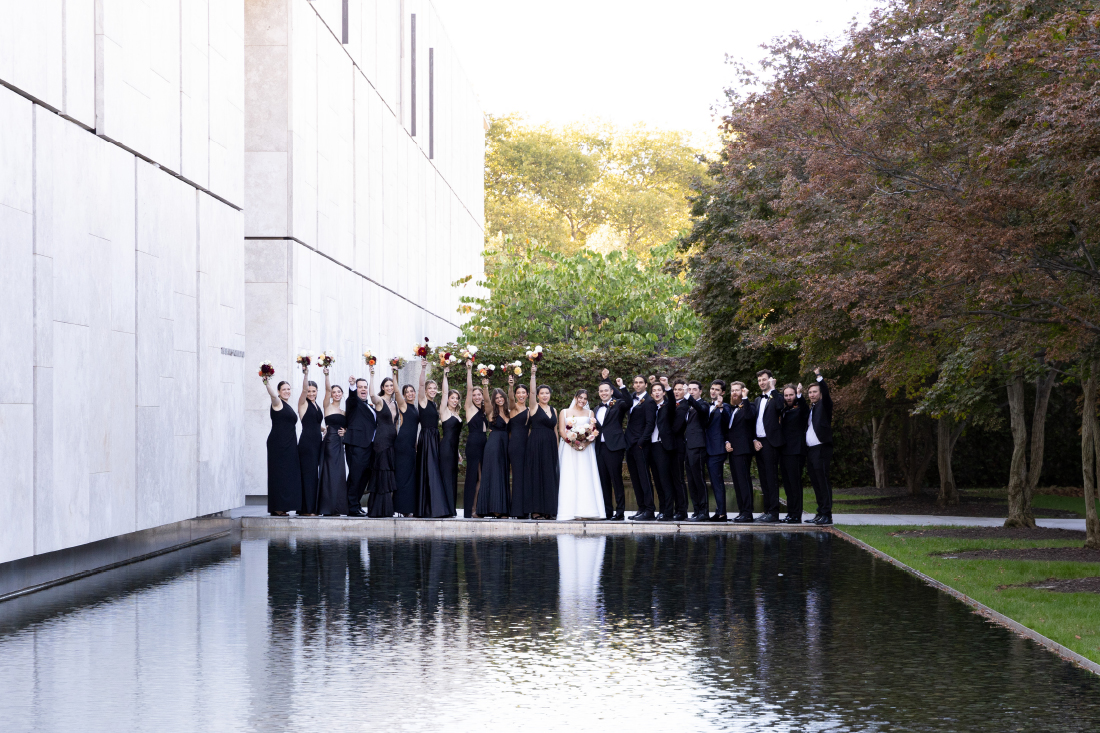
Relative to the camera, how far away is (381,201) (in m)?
30.8

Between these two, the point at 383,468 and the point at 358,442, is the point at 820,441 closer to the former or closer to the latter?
the point at 383,468

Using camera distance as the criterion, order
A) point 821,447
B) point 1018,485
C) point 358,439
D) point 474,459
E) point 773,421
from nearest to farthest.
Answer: point 1018,485
point 821,447
point 773,421
point 358,439
point 474,459

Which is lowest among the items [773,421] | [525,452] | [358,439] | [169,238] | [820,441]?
[525,452]

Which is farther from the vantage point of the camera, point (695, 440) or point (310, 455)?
point (310, 455)

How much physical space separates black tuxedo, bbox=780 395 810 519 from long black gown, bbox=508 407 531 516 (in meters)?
3.95

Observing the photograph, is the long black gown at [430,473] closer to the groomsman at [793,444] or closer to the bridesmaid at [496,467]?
the bridesmaid at [496,467]

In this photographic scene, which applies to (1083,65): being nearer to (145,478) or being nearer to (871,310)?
(871,310)

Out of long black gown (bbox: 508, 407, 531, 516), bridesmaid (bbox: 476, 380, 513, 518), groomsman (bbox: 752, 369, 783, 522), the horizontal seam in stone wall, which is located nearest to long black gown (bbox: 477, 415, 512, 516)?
bridesmaid (bbox: 476, 380, 513, 518)

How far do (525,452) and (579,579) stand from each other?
661 centimetres

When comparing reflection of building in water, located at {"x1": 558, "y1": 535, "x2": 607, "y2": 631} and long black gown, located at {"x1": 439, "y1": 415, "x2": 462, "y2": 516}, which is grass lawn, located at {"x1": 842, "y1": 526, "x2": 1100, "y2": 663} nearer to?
reflection of building in water, located at {"x1": 558, "y1": 535, "x2": 607, "y2": 631}

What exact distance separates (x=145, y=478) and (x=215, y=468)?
2801 mm

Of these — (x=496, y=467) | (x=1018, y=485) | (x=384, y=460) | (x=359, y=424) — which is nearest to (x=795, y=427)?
(x=1018, y=485)

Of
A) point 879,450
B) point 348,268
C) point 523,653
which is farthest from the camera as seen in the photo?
point 879,450

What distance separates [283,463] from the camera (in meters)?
Answer: 18.9
